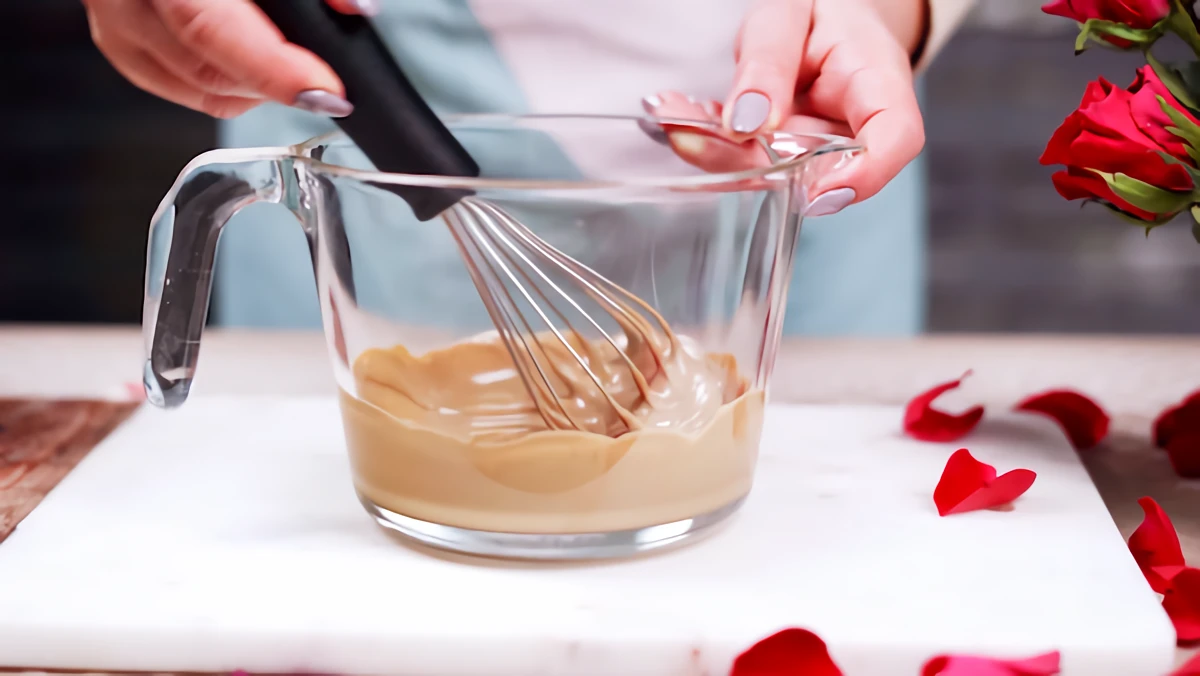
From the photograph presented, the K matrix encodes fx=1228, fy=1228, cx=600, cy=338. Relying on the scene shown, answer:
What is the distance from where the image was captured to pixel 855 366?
0.66 meters

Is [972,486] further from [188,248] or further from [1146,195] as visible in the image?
[188,248]

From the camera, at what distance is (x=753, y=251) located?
41 cm

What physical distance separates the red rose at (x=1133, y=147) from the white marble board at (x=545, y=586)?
12cm

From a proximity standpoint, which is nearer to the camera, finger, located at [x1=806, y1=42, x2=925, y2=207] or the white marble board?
the white marble board

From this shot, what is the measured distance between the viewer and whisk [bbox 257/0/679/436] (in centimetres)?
40

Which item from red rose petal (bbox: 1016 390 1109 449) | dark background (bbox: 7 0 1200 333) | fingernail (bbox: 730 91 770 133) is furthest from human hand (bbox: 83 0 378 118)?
dark background (bbox: 7 0 1200 333)

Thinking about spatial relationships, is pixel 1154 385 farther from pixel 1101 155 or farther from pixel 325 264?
pixel 325 264

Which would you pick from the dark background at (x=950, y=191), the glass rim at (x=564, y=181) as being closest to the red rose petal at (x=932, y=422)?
the glass rim at (x=564, y=181)

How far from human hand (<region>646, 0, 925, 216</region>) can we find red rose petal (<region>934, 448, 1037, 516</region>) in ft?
0.36

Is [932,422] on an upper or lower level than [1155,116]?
lower

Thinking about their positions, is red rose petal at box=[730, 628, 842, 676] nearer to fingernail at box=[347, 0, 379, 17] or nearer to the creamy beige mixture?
the creamy beige mixture

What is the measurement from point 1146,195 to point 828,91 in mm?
157

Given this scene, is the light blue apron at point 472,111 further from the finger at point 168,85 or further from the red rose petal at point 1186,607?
the red rose petal at point 1186,607

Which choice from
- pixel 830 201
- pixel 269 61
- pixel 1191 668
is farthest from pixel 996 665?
pixel 269 61
